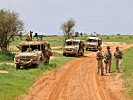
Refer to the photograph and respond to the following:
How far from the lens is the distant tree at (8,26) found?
149ft

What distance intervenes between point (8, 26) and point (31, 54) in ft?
53.1

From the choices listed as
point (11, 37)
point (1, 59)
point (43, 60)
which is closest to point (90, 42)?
point (11, 37)

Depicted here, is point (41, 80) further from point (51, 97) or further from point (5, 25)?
point (5, 25)

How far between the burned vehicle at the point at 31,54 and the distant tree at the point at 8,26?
44.3ft

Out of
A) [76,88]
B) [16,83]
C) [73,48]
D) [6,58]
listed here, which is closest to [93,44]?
[73,48]

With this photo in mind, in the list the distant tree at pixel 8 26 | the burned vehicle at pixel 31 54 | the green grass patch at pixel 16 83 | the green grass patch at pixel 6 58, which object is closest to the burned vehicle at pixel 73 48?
the distant tree at pixel 8 26

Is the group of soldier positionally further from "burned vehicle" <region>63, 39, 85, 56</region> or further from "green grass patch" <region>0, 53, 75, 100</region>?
"burned vehicle" <region>63, 39, 85, 56</region>

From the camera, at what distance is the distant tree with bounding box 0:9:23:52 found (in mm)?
45438

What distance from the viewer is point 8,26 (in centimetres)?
4584

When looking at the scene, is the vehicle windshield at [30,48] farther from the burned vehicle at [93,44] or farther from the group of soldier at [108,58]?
the burned vehicle at [93,44]

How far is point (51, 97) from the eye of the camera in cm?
1773

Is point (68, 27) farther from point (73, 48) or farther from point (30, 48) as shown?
point (30, 48)

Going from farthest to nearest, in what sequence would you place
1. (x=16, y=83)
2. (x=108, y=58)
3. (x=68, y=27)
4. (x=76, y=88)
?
(x=68, y=27)
(x=108, y=58)
(x=16, y=83)
(x=76, y=88)

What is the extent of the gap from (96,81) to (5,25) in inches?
968
